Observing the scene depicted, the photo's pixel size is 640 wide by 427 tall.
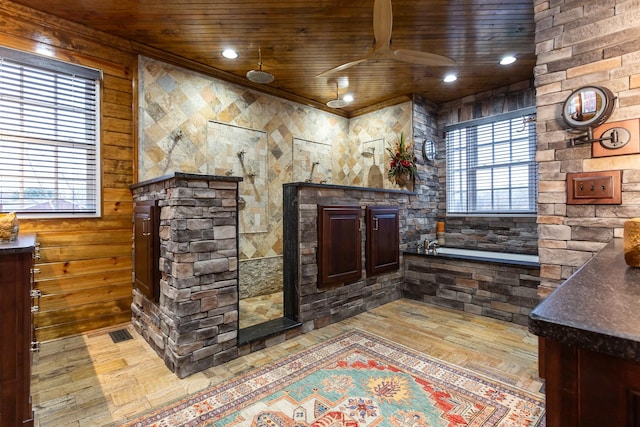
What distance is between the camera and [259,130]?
4.34 metres

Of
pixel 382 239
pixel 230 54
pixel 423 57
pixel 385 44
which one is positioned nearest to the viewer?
pixel 385 44

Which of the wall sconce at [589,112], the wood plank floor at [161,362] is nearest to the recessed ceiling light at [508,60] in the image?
the wall sconce at [589,112]

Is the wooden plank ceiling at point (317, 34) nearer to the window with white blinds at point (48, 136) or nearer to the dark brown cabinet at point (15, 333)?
the window with white blinds at point (48, 136)

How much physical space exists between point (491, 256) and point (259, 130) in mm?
3525

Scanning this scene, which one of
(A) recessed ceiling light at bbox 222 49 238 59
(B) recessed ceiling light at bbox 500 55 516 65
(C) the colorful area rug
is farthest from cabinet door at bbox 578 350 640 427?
(B) recessed ceiling light at bbox 500 55 516 65

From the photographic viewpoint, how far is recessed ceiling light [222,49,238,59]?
342 cm

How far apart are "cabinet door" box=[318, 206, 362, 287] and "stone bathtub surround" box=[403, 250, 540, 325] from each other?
3.33 ft

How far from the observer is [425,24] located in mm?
2980

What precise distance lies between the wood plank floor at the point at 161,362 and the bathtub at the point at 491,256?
2.16 ft

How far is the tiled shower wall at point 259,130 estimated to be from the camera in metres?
3.44

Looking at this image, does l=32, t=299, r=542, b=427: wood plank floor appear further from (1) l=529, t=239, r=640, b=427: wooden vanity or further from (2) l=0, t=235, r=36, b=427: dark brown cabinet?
(1) l=529, t=239, r=640, b=427: wooden vanity

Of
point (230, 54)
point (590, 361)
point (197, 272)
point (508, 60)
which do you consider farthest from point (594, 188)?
point (230, 54)

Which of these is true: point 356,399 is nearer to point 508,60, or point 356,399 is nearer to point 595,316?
point 595,316

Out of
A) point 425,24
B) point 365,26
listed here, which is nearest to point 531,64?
point 425,24
